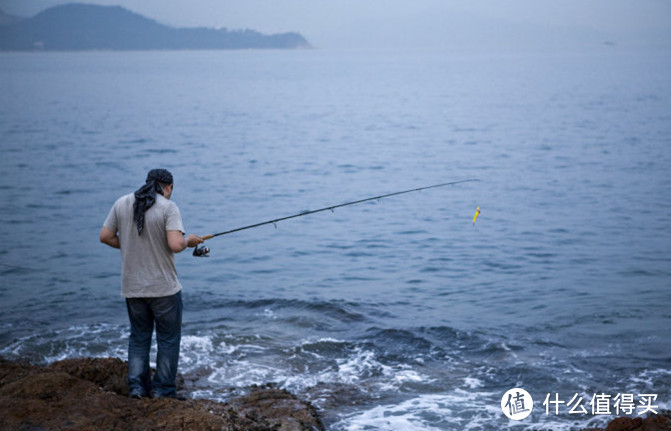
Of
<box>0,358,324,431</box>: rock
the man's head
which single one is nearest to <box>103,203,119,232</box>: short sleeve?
the man's head

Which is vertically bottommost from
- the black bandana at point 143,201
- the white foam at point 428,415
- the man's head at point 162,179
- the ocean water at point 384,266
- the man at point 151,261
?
the ocean water at point 384,266

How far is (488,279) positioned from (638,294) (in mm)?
1902

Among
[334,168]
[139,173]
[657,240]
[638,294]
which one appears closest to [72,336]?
[638,294]

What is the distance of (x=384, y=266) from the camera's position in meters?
11.4

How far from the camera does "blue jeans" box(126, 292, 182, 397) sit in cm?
489

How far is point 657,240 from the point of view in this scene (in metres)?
12.2

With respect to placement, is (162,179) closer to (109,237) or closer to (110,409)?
(109,237)

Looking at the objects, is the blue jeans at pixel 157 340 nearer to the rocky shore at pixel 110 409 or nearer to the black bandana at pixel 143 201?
the rocky shore at pixel 110 409

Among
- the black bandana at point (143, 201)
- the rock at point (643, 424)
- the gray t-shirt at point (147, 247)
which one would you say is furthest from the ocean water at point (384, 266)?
the black bandana at point (143, 201)

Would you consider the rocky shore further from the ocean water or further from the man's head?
the man's head

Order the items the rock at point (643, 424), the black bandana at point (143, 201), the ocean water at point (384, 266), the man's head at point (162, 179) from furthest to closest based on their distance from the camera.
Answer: the ocean water at point (384, 266) < the man's head at point (162, 179) < the black bandana at point (143, 201) < the rock at point (643, 424)

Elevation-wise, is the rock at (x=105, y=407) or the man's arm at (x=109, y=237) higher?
the man's arm at (x=109, y=237)

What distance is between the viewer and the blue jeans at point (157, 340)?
192 inches

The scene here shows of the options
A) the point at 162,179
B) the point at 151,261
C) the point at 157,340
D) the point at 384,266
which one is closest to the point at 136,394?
the point at 157,340
